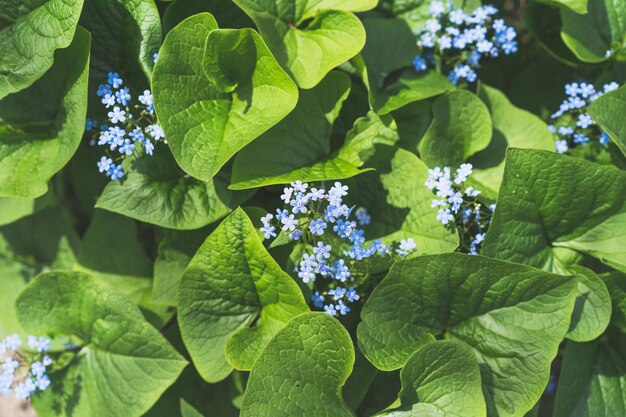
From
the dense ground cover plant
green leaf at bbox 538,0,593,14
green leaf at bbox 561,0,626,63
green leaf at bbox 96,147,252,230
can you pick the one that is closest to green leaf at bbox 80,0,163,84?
the dense ground cover plant

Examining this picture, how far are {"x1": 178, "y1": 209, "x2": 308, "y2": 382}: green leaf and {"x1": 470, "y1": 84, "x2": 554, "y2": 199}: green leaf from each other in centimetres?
89

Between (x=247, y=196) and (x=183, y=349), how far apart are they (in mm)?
692

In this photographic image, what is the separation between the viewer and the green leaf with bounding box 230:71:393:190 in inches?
83.1

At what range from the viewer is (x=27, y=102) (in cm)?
235

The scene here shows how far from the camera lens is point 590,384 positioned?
2.27m

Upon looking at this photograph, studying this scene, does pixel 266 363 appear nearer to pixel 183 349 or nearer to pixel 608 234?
pixel 183 349

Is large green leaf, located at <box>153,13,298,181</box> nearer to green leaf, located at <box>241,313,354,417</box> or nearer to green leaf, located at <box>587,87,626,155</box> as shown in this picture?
green leaf, located at <box>241,313,354,417</box>

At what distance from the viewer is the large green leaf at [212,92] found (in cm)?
202

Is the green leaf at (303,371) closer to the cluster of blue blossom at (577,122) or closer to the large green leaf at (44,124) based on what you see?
the large green leaf at (44,124)

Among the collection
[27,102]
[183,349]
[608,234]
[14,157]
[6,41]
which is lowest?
[183,349]

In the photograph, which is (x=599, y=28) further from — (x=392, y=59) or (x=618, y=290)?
(x=618, y=290)

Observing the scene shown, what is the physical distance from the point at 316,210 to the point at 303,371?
49 cm

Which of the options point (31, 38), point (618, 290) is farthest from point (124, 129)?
point (618, 290)

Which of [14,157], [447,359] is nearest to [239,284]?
[447,359]
